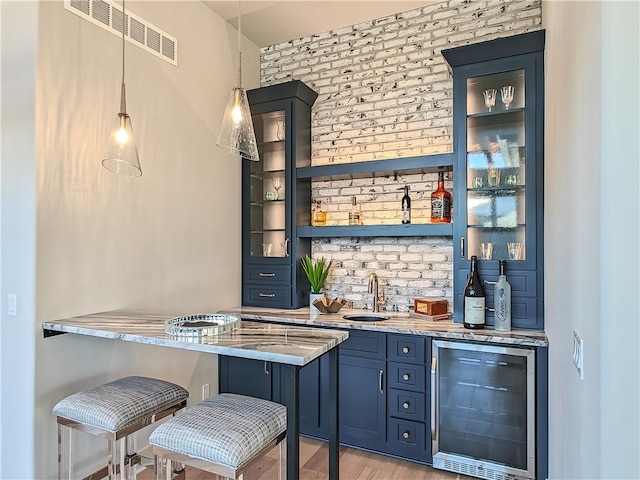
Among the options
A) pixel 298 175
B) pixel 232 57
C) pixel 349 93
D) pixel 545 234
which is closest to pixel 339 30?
pixel 349 93

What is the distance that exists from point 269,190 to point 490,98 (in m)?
1.83

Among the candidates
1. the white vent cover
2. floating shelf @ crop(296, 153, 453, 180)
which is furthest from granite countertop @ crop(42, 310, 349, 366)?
the white vent cover

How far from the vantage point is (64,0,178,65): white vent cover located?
229 centimetres

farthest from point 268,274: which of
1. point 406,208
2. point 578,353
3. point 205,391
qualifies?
point 578,353

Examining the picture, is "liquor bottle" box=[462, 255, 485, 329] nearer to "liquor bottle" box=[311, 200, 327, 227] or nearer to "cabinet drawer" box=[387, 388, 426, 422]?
"cabinet drawer" box=[387, 388, 426, 422]

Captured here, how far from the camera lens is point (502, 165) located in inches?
105

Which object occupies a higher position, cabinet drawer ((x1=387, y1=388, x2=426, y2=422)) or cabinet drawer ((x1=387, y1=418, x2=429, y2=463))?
cabinet drawer ((x1=387, y1=388, x2=426, y2=422))

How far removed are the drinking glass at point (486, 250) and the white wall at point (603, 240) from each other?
129cm

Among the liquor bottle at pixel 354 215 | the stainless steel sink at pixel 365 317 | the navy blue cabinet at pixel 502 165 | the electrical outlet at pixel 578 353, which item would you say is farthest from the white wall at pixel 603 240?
the liquor bottle at pixel 354 215

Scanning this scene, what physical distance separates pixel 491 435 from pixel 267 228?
222 centimetres

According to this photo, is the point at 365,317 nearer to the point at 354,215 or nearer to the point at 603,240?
the point at 354,215

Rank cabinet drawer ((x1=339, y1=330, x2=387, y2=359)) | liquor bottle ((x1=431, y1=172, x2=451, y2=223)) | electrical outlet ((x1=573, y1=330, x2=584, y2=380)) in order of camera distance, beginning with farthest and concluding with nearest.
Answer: liquor bottle ((x1=431, y1=172, x2=451, y2=223)), cabinet drawer ((x1=339, y1=330, x2=387, y2=359)), electrical outlet ((x1=573, y1=330, x2=584, y2=380))

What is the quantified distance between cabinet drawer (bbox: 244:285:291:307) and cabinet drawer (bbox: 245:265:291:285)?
0.05m

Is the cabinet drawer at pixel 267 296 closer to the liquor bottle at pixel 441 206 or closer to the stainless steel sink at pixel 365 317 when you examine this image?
the stainless steel sink at pixel 365 317
